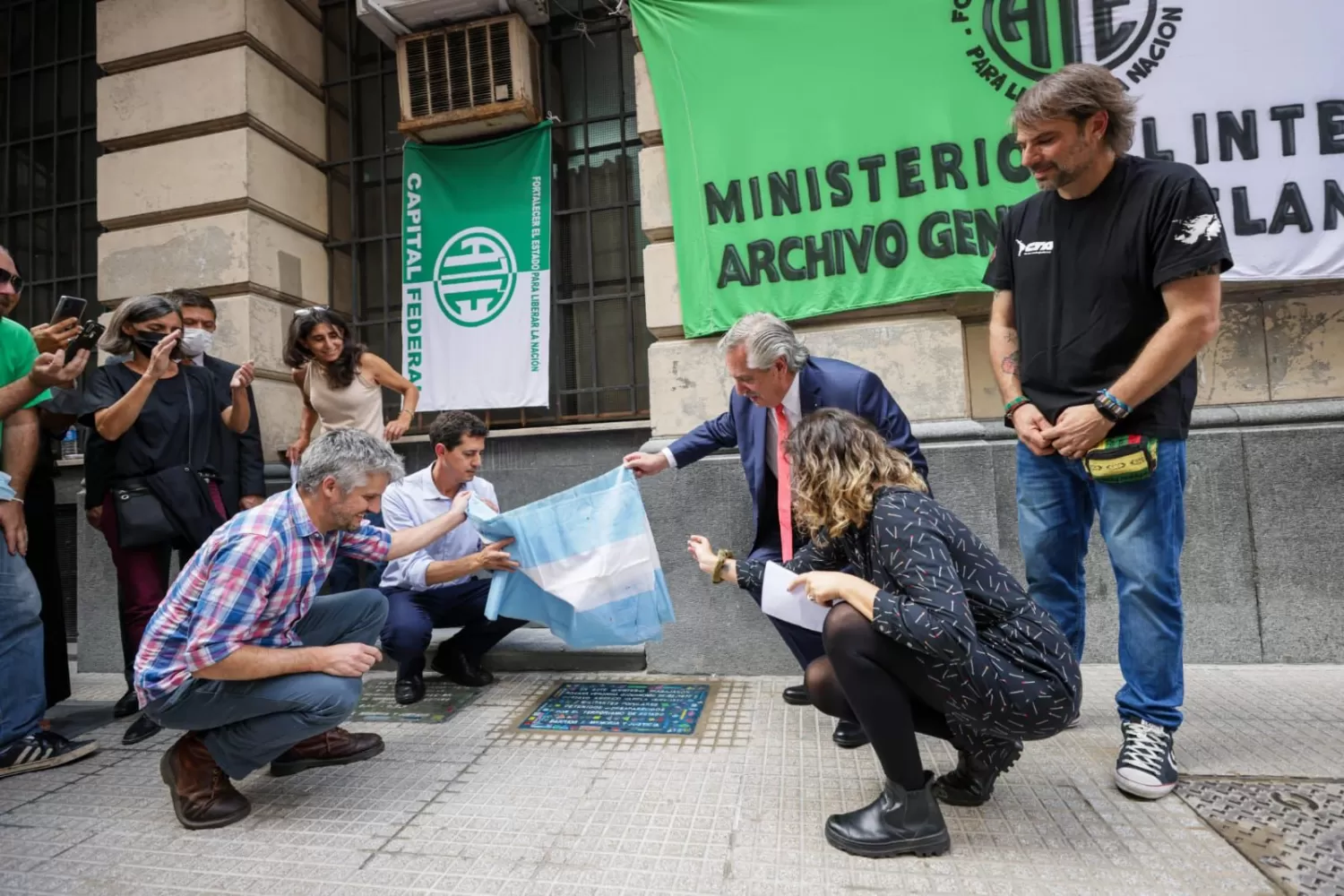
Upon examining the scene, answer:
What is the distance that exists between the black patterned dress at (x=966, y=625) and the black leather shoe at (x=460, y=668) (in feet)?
7.76

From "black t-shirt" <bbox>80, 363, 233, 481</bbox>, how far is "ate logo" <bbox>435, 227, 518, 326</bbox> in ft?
6.06

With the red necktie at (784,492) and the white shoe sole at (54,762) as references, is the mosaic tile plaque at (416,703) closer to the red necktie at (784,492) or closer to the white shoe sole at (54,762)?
the white shoe sole at (54,762)

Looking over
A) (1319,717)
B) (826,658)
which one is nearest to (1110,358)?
(826,658)

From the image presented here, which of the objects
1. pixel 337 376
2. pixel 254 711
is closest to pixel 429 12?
pixel 337 376

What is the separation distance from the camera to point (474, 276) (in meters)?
5.04

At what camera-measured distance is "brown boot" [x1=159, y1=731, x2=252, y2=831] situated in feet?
7.35

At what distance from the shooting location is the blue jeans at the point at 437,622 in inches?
134

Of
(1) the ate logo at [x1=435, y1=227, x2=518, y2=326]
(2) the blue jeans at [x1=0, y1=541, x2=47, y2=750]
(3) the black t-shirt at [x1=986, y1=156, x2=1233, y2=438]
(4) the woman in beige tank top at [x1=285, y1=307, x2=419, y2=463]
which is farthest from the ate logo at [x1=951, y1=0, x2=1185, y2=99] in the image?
(2) the blue jeans at [x1=0, y1=541, x2=47, y2=750]

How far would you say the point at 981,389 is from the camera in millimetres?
3857

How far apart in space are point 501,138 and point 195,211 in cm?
216

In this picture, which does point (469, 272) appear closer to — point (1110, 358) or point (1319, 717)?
point (1110, 358)

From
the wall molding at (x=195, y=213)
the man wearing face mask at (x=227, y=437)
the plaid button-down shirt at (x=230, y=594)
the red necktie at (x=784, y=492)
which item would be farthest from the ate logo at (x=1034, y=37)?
the wall molding at (x=195, y=213)

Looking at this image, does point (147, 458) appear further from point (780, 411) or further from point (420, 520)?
point (780, 411)

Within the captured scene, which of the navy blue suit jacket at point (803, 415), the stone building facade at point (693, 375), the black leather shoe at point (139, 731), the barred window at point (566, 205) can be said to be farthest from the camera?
the barred window at point (566, 205)
